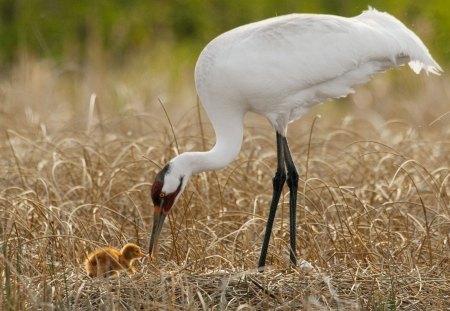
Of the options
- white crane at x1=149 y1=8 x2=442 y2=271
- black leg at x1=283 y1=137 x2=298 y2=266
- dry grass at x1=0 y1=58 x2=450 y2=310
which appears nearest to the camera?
dry grass at x1=0 y1=58 x2=450 y2=310

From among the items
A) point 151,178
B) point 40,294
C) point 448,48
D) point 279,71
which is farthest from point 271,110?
point 448,48

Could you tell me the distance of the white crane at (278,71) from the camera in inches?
260

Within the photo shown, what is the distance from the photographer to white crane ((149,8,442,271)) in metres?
6.59

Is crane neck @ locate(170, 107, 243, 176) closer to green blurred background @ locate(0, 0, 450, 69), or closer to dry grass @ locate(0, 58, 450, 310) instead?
dry grass @ locate(0, 58, 450, 310)

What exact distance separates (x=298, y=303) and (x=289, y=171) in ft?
5.40

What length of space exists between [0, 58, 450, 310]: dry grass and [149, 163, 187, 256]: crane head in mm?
121

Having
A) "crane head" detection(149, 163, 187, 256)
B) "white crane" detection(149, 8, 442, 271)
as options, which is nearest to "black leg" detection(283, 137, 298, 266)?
"white crane" detection(149, 8, 442, 271)

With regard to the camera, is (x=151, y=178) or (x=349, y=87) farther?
(x=151, y=178)

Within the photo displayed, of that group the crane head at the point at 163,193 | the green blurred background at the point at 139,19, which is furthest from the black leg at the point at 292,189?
the green blurred background at the point at 139,19

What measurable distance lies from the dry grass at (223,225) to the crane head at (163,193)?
12 cm

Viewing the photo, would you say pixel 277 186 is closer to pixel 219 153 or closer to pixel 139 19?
pixel 219 153

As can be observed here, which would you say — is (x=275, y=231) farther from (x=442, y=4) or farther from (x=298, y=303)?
(x=442, y=4)

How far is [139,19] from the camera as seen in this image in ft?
62.4

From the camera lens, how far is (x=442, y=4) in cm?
1712
